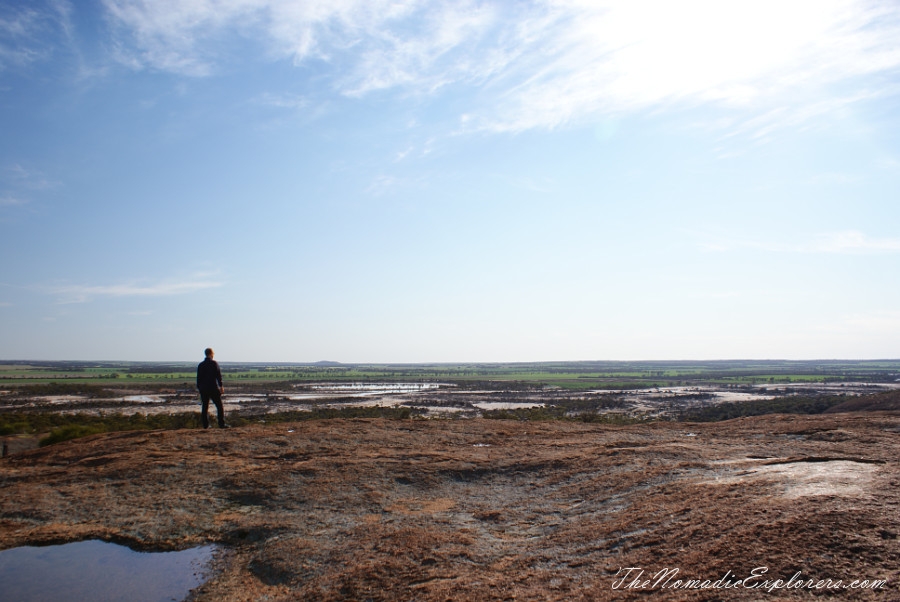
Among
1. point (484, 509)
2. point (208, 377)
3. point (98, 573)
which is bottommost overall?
point (98, 573)

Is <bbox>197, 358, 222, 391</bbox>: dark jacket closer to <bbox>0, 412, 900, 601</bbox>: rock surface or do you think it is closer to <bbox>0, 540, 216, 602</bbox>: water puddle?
<bbox>0, 412, 900, 601</bbox>: rock surface

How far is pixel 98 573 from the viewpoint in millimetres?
6164

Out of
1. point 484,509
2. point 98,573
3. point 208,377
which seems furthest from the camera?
point 208,377

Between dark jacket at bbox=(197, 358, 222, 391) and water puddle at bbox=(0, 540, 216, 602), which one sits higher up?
dark jacket at bbox=(197, 358, 222, 391)

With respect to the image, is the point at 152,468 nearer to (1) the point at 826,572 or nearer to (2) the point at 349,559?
(2) the point at 349,559

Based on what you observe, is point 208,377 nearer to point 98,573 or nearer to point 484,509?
point 98,573

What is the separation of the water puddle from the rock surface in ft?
0.85

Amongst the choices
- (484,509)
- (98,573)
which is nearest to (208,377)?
(98,573)

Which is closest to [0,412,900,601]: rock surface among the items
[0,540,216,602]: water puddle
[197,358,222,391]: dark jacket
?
[0,540,216,602]: water puddle

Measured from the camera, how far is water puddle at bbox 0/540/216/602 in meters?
5.66

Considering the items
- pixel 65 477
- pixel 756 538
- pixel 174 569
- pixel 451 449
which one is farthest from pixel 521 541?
pixel 65 477

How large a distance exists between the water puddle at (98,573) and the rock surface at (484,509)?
0.26m

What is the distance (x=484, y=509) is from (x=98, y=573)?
191 inches

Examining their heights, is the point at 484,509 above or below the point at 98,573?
above
